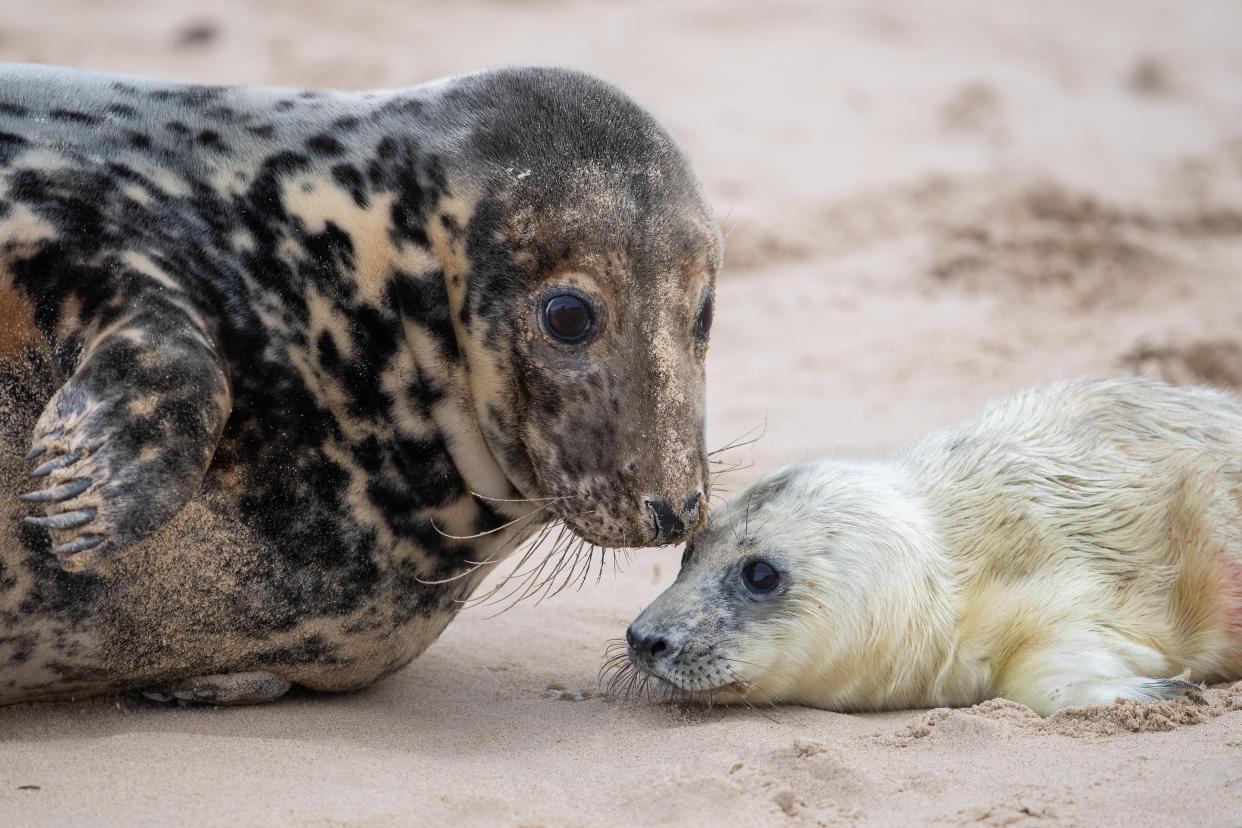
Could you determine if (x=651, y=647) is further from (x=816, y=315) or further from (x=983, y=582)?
(x=816, y=315)

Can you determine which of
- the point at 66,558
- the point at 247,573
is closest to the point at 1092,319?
the point at 247,573

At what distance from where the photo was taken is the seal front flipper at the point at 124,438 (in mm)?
2365

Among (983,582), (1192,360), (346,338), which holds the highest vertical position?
(1192,360)

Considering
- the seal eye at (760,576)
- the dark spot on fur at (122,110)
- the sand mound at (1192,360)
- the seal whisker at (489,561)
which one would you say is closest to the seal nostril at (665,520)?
the seal whisker at (489,561)

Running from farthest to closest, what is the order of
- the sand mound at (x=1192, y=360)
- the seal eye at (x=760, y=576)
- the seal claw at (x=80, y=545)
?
the sand mound at (x=1192, y=360) → the seal eye at (x=760, y=576) → the seal claw at (x=80, y=545)

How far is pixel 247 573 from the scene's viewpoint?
290 cm

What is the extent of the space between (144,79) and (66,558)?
133 centimetres

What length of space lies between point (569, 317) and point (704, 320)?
14.4 inches

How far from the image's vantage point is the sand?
104 inches

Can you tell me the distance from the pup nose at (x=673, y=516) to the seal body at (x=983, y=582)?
51cm

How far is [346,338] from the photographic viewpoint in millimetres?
2996

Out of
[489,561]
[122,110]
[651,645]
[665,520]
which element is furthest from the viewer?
[651,645]

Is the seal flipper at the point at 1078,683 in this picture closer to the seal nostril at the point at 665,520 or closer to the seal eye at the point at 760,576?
the seal eye at the point at 760,576

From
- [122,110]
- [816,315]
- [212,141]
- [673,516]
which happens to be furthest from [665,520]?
[816,315]
